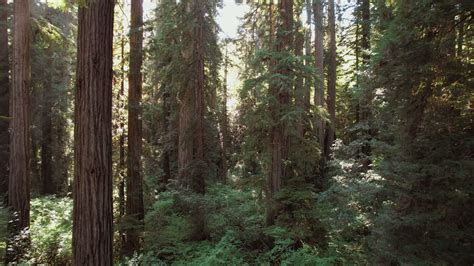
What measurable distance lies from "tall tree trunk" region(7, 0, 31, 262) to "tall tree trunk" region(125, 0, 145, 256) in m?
2.86

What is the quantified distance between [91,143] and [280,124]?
5.69 m

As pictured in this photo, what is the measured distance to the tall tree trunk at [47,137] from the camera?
21.6 metres

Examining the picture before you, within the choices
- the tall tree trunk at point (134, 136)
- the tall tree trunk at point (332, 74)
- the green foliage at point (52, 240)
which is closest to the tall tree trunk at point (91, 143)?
the tall tree trunk at point (134, 136)

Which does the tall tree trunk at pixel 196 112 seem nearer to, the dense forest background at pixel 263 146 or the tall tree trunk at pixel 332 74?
the dense forest background at pixel 263 146

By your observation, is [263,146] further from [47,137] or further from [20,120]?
[47,137]

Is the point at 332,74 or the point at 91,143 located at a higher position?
the point at 332,74

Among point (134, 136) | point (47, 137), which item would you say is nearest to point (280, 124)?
point (134, 136)

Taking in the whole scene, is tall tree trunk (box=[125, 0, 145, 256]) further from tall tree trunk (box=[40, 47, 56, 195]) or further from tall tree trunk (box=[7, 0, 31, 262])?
tall tree trunk (box=[40, 47, 56, 195])

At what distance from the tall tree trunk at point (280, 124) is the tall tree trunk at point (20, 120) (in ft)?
21.7

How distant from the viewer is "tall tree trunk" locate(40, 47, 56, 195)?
21578 mm

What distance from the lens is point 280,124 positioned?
9383mm

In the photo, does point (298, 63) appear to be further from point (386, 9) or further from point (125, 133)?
point (125, 133)

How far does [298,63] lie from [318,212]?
3.74 metres

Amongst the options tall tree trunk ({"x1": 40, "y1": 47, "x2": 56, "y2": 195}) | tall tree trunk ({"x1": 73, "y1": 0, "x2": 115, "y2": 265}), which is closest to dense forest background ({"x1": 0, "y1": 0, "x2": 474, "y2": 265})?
tall tree trunk ({"x1": 73, "y1": 0, "x2": 115, "y2": 265})
